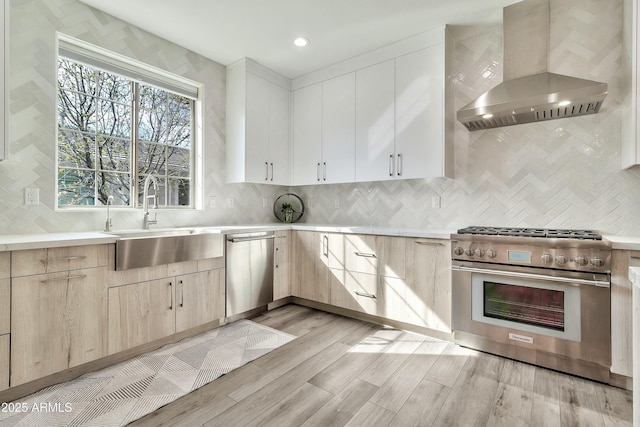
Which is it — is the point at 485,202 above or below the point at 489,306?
above

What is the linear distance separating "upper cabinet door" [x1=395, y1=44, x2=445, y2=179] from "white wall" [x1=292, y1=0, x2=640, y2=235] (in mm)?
314

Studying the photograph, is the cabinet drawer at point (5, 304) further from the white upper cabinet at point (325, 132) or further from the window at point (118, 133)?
the white upper cabinet at point (325, 132)

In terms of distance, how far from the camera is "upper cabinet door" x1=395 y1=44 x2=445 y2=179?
2.82 meters

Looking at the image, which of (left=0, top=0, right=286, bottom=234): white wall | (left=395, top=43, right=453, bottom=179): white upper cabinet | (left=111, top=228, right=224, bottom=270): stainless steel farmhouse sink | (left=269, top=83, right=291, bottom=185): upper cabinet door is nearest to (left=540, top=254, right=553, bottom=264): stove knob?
(left=395, top=43, right=453, bottom=179): white upper cabinet

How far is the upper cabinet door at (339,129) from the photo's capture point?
3.41m

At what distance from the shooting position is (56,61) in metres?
2.38

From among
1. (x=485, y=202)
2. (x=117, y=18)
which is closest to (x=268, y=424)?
(x=485, y=202)

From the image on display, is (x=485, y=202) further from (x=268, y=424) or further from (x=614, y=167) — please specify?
(x=268, y=424)

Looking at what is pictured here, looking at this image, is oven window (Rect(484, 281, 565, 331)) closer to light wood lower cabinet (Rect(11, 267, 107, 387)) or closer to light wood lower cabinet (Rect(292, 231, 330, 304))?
light wood lower cabinet (Rect(292, 231, 330, 304))

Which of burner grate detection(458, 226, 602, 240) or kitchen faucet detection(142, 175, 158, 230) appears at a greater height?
kitchen faucet detection(142, 175, 158, 230)

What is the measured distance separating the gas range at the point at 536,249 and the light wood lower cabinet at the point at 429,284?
0.45ft

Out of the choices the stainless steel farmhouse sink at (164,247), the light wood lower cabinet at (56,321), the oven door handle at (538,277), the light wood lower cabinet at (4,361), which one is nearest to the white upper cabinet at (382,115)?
the oven door handle at (538,277)

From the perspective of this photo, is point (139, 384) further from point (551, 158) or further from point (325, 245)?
point (551, 158)

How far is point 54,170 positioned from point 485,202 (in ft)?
12.0
